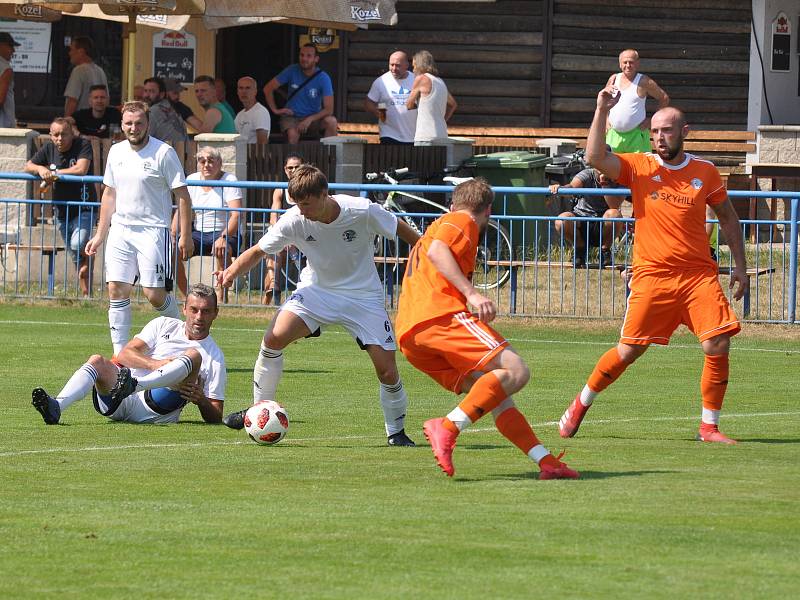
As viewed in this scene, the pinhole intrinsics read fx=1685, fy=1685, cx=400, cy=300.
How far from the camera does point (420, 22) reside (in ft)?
83.4

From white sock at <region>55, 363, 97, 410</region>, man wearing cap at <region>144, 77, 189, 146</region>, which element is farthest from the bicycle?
white sock at <region>55, 363, 97, 410</region>

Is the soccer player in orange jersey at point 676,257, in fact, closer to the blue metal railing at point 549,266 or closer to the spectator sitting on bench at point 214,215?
the blue metal railing at point 549,266

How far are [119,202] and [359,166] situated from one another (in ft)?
27.8

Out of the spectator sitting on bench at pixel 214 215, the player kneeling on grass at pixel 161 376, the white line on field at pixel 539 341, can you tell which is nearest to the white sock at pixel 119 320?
the player kneeling on grass at pixel 161 376

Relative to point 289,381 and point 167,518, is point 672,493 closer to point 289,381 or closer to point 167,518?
point 167,518

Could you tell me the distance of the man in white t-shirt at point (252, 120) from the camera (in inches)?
822

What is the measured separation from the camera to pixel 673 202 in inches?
382

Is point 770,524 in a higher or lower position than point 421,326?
lower

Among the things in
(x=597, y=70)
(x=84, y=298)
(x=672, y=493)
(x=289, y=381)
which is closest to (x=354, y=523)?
(x=672, y=493)

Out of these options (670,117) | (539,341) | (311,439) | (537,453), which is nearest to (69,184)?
(539,341)

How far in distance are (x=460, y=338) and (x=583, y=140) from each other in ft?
53.9

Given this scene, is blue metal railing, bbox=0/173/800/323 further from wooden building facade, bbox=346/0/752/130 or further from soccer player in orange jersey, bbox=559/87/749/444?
wooden building facade, bbox=346/0/752/130

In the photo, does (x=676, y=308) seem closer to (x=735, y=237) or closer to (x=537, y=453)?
(x=735, y=237)

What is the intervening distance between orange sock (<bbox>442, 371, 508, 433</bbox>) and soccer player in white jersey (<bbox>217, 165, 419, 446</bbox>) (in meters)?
1.44
